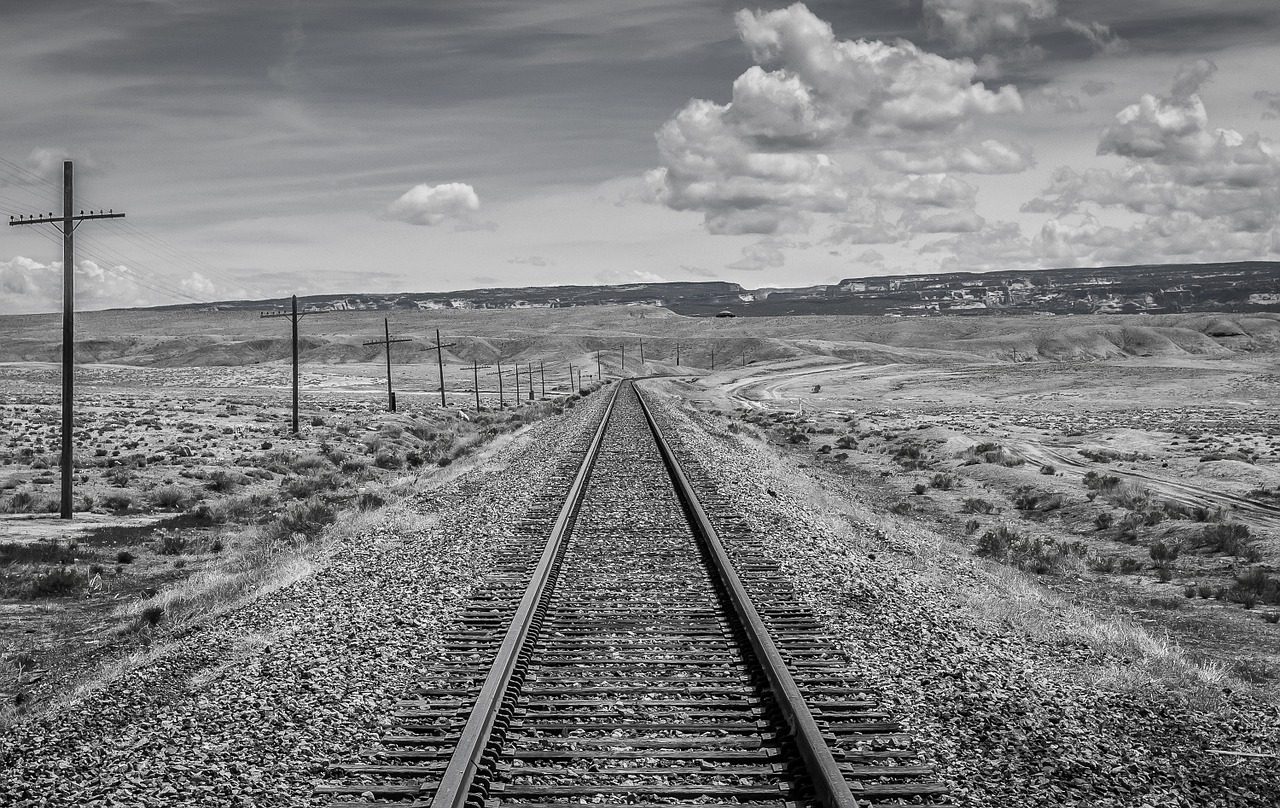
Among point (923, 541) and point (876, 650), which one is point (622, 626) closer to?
point (876, 650)

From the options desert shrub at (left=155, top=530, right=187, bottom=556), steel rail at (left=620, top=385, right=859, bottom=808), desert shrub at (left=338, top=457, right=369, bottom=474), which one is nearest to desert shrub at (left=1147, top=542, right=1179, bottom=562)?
steel rail at (left=620, top=385, right=859, bottom=808)

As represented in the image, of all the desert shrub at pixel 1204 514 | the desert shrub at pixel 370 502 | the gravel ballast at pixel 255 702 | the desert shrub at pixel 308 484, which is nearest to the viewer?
the gravel ballast at pixel 255 702

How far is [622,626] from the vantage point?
8.85 metres

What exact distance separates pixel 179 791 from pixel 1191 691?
7368mm

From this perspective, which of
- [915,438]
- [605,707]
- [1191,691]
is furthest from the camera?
[915,438]

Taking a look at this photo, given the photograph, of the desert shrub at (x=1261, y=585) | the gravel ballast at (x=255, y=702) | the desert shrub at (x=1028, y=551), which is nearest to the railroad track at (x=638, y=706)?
the gravel ballast at (x=255, y=702)

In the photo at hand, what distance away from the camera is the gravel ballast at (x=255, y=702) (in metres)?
5.63

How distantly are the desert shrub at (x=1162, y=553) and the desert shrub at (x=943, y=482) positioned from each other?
8169 mm

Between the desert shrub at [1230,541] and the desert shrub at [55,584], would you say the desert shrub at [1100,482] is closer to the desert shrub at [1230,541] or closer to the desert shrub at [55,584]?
the desert shrub at [1230,541]

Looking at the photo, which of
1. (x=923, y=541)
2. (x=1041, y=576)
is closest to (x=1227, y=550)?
(x=1041, y=576)

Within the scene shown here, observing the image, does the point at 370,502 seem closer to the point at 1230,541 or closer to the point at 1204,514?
the point at 1230,541

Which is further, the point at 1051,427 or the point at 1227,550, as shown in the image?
the point at 1051,427

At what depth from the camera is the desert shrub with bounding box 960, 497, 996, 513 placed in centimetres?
2198

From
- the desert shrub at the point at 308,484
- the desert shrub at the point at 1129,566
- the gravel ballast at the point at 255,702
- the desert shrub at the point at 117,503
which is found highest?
the gravel ballast at the point at 255,702
